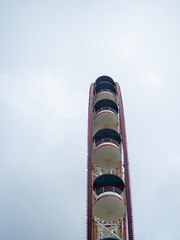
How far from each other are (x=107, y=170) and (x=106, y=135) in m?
3.72

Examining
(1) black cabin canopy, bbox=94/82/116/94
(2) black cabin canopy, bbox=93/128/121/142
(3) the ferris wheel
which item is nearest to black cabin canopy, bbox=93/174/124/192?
(3) the ferris wheel

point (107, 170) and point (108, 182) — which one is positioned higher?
point (107, 170)

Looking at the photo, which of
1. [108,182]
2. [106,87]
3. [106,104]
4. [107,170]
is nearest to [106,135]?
[107,170]

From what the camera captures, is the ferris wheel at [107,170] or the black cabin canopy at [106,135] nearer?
the ferris wheel at [107,170]

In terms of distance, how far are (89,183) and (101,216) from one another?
3379mm

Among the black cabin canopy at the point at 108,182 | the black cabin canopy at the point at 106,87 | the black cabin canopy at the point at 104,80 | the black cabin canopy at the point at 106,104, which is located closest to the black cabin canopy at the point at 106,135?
the black cabin canopy at the point at 106,104

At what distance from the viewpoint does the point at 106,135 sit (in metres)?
33.0

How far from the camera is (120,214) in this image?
26.9 meters

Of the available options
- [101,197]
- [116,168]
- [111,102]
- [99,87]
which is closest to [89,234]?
[101,197]

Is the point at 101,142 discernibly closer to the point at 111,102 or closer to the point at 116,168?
the point at 116,168

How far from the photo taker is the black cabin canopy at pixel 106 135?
107 ft

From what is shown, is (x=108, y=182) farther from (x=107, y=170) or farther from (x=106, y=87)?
(x=106, y=87)

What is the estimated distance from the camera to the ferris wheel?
85.9 feet

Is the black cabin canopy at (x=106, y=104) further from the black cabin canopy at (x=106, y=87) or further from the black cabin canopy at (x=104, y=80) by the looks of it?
the black cabin canopy at (x=104, y=80)
